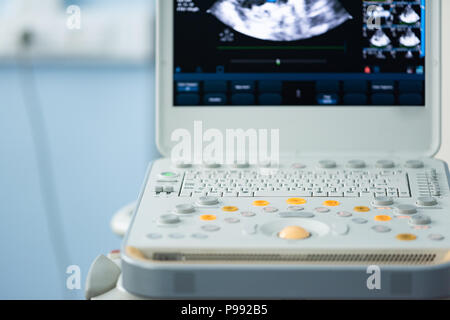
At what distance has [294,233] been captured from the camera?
66cm

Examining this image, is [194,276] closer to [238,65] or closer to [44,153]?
[238,65]

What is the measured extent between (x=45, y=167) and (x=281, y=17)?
1085 millimetres

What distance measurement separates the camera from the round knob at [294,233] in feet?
2.16

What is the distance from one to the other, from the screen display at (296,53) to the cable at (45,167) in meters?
0.96

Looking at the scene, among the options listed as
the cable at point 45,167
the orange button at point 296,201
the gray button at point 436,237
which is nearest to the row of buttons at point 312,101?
the orange button at point 296,201

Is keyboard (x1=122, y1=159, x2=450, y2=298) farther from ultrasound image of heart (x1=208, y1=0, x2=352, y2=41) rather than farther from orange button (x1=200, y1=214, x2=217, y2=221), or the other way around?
ultrasound image of heart (x1=208, y1=0, x2=352, y2=41)

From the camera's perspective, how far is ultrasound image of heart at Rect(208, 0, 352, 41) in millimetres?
899

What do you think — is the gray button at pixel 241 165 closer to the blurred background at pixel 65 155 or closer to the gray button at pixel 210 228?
the gray button at pixel 210 228

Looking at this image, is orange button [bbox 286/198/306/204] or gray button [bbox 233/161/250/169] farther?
gray button [bbox 233/161/250/169]

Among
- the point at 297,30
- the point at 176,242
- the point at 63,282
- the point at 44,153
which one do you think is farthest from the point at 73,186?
the point at 176,242

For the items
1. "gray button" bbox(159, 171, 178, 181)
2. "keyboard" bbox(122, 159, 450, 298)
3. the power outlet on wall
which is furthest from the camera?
the power outlet on wall

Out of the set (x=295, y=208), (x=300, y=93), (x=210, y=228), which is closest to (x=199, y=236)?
(x=210, y=228)

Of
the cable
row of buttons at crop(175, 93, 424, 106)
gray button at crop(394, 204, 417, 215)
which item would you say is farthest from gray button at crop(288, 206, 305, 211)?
the cable
